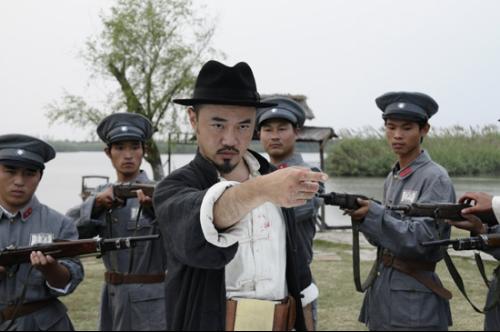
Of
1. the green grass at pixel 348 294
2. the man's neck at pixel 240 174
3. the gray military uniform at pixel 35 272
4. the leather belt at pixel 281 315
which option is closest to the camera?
the leather belt at pixel 281 315

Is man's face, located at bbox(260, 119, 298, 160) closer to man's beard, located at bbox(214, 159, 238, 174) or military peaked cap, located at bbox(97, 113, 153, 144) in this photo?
military peaked cap, located at bbox(97, 113, 153, 144)

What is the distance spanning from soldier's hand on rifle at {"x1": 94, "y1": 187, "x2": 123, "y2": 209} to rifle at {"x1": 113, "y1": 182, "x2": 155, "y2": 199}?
0.11 ft

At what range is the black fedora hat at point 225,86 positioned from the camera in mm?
2244

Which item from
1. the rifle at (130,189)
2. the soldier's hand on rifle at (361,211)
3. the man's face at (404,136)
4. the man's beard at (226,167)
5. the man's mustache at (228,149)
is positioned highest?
the man's face at (404,136)

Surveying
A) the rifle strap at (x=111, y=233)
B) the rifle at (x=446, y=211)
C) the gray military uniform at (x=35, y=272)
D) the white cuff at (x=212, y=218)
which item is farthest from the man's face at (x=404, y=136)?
the white cuff at (x=212, y=218)

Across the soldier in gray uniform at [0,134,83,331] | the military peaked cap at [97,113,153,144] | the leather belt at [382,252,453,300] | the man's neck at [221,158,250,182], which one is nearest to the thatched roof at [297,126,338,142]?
the military peaked cap at [97,113,153,144]

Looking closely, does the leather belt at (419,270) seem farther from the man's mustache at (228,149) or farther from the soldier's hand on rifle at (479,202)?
the man's mustache at (228,149)

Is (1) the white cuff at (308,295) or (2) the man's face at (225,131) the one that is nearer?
(2) the man's face at (225,131)

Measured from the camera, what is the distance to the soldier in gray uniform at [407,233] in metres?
4.01

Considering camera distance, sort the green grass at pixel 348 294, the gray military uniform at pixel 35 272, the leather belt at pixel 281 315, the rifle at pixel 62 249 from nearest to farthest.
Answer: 1. the leather belt at pixel 281 315
2. the rifle at pixel 62 249
3. the gray military uniform at pixel 35 272
4. the green grass at pixel 348 294

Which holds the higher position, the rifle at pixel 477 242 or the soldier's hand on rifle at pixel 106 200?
the soldier's hand on rifle at pixel 106 200

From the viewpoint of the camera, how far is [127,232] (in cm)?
473

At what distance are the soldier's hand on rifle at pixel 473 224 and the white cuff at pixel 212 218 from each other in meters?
2.44

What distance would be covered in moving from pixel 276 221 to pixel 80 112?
75.2 ft
